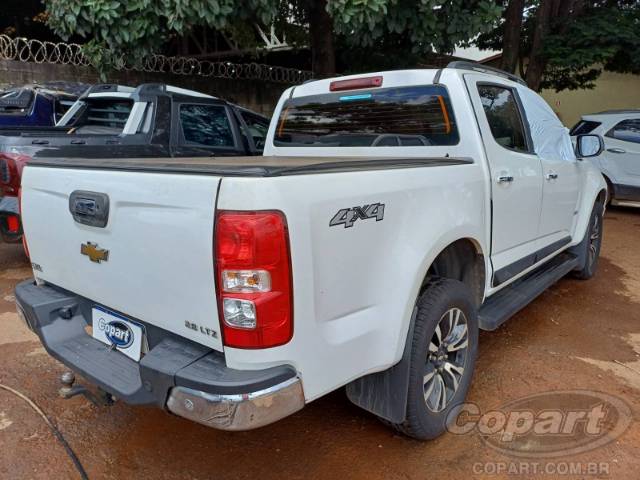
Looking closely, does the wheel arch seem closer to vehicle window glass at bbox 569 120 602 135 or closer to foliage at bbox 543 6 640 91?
vehicle window glass at bbox 569 120 602 135

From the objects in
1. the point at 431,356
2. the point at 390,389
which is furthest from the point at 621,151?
the point at 390,389

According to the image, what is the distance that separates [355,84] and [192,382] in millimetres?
2445

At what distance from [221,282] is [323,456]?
130 cm

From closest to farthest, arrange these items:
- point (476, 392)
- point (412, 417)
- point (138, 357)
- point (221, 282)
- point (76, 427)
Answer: point (221, 282) < point (138, 357) < point (412, 417) < point (76, 427) < point (476, 392)

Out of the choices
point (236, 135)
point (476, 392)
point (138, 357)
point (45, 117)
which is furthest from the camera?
point (45, 117)

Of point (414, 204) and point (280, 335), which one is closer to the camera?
point (280, 335)

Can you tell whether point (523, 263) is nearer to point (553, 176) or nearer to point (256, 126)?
point (553, 176)

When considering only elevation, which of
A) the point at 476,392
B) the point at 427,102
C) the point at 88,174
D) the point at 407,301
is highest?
the point at 427,102

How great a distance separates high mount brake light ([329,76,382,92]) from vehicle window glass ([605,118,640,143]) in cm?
765

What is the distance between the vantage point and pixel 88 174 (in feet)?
7.38

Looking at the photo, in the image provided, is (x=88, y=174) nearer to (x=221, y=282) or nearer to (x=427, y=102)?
(x=221, y=282)

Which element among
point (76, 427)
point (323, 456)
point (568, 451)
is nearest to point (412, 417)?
point (323, 456)

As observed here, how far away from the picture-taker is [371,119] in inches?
138

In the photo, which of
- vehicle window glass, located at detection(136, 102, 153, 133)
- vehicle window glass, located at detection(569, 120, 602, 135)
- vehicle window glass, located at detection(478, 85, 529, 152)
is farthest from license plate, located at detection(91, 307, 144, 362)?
vehicle window glass, located at detection(569, 120, 602, 135)
